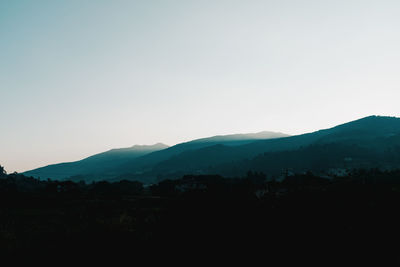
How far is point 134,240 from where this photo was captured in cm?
1661

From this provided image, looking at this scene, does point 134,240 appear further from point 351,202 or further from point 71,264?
point 351,202

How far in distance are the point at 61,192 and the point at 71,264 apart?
65.2 meters

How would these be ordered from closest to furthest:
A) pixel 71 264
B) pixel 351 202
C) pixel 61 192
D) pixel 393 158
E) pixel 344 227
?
pixel 344 227, pixel 71 264, pixel 351 202, pixel 61 192, pixel 393 158

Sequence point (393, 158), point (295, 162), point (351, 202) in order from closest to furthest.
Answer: point (351, 202) < point (393, 158) < point (295, 162)

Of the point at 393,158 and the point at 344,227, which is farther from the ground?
the point at 344,227

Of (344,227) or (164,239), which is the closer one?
(344,227)

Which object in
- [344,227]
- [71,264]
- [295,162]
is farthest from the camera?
[295,162]

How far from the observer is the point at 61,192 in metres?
74.0

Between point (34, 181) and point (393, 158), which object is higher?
point (34, 181)

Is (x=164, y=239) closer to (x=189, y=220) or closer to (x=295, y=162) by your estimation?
(x=189, y=220)

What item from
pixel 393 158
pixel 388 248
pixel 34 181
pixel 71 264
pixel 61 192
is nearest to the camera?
pixel 388 248

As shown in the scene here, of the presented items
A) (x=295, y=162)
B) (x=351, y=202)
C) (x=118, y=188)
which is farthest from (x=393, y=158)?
(x=351, y=202)

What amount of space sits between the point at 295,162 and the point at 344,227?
183 metres

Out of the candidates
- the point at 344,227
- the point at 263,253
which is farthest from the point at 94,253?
the point at 344,227
